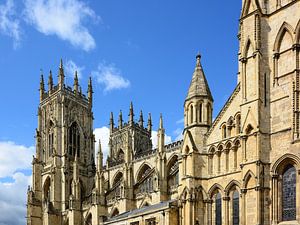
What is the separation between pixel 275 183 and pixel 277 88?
498 cm

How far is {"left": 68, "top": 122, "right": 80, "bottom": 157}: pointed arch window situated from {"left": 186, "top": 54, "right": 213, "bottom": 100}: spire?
188 ft

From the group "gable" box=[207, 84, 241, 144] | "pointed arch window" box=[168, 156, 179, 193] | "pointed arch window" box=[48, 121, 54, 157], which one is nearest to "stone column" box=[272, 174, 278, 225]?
"gable" box=[207, 84, 241, 144]

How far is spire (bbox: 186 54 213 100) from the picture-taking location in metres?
32.3

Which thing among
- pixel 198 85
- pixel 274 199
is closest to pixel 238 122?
pixel 198 85

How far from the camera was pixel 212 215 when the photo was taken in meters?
30.2

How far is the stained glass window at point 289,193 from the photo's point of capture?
26.3 meters

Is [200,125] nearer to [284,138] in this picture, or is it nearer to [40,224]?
[284,138]

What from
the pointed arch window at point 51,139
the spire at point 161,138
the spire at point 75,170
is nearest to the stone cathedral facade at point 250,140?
the spire at point 161,138

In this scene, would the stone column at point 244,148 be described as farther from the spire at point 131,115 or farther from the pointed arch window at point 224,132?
the spire at point 131,115

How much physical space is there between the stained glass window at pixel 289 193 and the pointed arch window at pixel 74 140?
2506 inches

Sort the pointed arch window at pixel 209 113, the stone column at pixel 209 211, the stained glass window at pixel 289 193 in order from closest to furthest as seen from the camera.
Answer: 1. the stained glass window at pixel 289 193
2. the stone column at pixel 209 211
3. the pointed arch window at pixel 209 113

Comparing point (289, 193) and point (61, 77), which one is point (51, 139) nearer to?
point (61, 77)

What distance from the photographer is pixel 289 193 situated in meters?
26.7

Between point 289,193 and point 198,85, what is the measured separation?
29.6 ft
